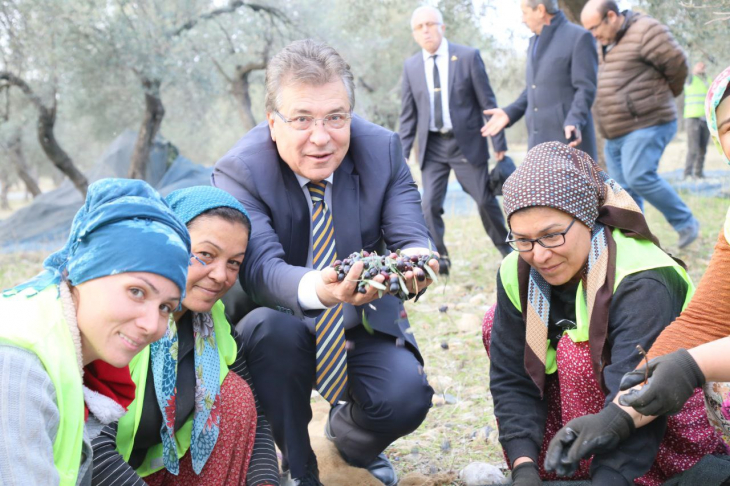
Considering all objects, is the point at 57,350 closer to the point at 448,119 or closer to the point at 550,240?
the point at 550,240

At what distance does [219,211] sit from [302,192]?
50 cm

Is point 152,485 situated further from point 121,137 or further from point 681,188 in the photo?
point 121,137

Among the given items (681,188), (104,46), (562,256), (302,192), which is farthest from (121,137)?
(562,256)

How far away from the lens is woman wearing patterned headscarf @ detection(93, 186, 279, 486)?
229 cm

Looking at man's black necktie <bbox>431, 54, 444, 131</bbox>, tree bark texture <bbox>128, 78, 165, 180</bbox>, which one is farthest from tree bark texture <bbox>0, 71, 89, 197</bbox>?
man's black necktie <bbox>431, 54, 444, 131</bbox>

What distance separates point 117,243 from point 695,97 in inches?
425

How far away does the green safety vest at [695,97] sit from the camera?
414 inches

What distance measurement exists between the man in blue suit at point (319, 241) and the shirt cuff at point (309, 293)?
0.17 feet

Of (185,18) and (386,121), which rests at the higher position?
(185,18)

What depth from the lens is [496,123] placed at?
577cm

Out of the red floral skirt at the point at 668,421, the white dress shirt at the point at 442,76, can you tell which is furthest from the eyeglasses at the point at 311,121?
the white dress shirt at the point at 442,76

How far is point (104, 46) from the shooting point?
9.88 metres

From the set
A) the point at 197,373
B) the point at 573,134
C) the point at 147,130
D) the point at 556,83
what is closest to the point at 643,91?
the point at 556,83

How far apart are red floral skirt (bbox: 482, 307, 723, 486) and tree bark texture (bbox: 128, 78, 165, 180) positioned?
909cm
